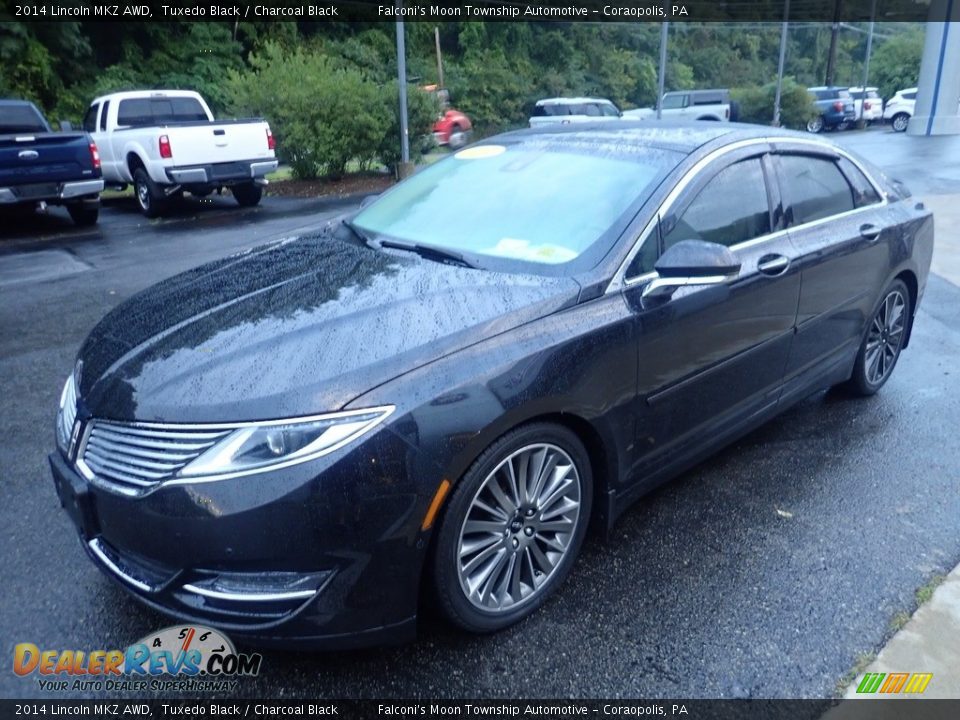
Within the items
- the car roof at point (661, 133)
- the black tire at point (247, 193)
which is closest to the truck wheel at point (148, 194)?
the black tire at point (247, 193)

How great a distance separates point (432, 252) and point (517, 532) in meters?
1.25

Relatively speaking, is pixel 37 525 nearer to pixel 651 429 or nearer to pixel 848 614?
pixel 651 429

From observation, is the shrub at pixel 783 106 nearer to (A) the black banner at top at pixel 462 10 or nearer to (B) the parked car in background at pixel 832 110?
(B) the parked car in background at pixel 832 110

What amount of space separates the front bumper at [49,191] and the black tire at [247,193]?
2.89m

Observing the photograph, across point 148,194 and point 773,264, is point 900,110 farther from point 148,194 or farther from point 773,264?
point 773,264

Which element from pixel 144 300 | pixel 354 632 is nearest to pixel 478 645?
pixel 354 632

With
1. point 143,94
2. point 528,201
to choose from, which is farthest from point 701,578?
point 143,94

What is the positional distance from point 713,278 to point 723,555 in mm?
1136

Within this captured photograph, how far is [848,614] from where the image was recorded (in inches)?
114

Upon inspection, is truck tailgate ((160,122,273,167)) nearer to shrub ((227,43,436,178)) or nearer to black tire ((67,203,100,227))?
black tire ((67,203,100,227))

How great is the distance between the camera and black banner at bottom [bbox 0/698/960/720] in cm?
243

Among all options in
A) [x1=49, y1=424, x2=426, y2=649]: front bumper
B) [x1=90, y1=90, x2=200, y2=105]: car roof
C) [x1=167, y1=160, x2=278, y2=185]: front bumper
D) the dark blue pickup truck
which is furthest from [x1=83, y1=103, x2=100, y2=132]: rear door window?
[x1=49, y1=424, x2=426, y2=649]: front bumper

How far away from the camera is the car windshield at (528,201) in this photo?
3.21 m

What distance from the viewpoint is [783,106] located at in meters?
35.0
